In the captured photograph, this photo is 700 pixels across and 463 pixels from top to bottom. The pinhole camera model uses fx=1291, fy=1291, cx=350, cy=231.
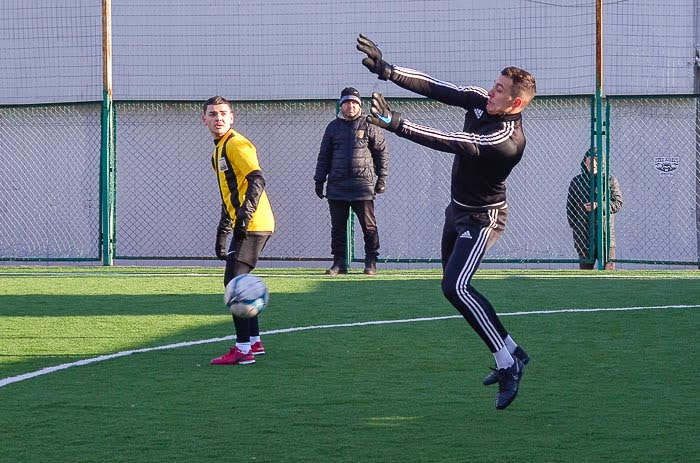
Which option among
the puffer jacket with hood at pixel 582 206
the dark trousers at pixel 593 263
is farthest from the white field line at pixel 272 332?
the puffer jacket with hood at pixel 582 206

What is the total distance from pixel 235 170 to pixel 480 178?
1997 mm

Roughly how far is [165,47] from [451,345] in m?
12.6

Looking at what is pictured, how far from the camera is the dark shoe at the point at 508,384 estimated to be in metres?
6.63

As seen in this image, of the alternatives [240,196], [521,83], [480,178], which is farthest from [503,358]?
[240,196]

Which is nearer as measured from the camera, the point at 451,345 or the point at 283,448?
the point at 283,448

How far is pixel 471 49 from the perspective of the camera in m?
19.7

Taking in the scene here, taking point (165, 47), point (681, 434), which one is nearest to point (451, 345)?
point (681, 434)

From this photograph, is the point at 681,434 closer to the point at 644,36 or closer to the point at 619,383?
the point at 619,383

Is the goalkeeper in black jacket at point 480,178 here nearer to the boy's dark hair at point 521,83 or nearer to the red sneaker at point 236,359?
the boy's dark hair at point 521,83

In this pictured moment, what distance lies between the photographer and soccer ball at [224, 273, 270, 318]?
8258mm

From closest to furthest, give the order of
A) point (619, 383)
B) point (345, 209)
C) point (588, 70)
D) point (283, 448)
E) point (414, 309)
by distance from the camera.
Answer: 1. point (283, 448)
2. point (619, 383)
3. point (414, 309)
4. point (345, 209)
5. point (588, 70)

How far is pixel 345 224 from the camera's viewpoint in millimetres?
15703

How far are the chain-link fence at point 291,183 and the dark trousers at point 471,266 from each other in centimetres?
1150

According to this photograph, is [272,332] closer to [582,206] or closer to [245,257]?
[245,257]
